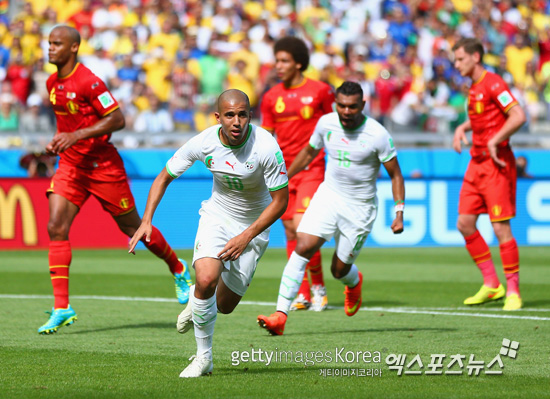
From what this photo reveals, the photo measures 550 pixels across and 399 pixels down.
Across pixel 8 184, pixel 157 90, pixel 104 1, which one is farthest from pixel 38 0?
pixel 8 184

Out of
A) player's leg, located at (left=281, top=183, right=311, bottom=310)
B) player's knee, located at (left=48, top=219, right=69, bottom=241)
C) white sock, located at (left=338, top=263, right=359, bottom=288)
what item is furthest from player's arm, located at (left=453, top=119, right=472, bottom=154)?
player's knee, located at (left=48, top=219, right=69, bottom=241)

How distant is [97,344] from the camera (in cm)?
736

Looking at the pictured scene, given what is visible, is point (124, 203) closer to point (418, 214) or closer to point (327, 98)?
point (327, 98)

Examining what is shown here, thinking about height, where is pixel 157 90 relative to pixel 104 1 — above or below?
below

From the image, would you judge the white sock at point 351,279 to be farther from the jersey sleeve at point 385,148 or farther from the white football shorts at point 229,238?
the white football shorts at point 229,238

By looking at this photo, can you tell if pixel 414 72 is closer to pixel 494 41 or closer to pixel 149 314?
pixel 494 41

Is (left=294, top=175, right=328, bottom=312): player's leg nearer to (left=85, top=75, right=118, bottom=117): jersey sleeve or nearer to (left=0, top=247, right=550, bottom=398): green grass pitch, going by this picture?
(left=0, top=247, right=550, bottom=398): green grass pitch

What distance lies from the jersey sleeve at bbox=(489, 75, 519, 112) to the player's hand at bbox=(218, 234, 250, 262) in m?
4.71

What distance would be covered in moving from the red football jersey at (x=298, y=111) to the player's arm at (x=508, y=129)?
1.80 meters

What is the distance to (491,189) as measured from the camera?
10.0 metres

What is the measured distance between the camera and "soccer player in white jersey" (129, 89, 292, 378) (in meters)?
6.02

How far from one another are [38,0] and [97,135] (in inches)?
617

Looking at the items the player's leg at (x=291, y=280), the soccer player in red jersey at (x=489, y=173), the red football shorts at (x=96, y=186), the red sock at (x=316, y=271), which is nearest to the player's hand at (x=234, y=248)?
the player's leg at (x=291, y=280)

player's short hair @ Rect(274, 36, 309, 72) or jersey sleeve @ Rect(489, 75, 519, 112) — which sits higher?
player's short hair @ Rect(274, 36, 309, 72)
